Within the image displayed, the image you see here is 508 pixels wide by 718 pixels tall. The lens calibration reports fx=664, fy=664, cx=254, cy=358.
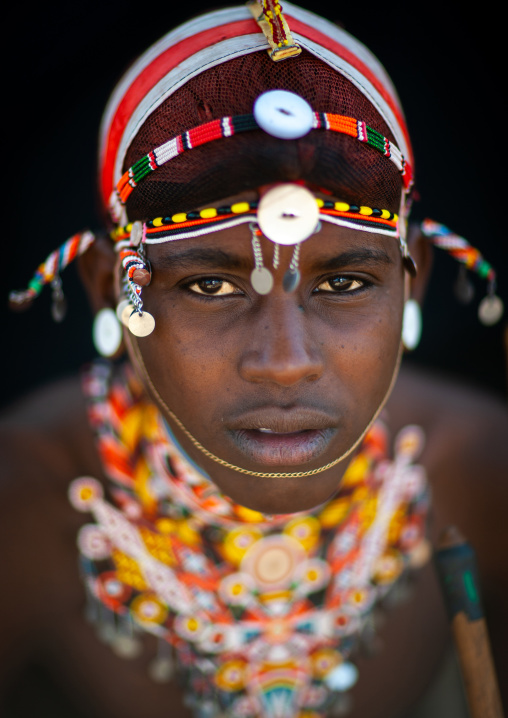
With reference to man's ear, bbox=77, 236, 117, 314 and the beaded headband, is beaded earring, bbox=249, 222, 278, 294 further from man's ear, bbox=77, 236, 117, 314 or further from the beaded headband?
man's ear, bbox=77, 236, 117, 314

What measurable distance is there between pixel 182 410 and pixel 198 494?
54 cm

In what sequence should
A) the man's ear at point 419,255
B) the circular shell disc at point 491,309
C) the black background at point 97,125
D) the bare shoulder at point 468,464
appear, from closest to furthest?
the circular shell disc at point 491,309 → the man's ear at point 419,255 → the bare shoulder at point 468,464 → the black background at point 97,125

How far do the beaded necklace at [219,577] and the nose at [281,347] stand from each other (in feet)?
2.42

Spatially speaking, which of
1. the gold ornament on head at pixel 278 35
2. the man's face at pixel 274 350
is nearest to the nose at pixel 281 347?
the man's face at pixel 274 350

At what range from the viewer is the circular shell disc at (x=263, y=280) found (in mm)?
1682

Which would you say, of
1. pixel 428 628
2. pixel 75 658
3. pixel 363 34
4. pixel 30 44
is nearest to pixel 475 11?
pixel 363 34

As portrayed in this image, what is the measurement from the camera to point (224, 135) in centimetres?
166

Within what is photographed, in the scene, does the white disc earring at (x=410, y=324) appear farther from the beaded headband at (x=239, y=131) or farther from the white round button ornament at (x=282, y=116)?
the white round button ornament at (x=282, y=116)

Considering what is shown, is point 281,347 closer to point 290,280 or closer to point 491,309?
point 290,280

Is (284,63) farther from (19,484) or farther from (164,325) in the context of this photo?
(19,484)

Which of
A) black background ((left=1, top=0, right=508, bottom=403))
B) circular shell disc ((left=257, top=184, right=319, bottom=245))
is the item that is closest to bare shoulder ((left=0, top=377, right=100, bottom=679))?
black background ((left=1, top=0, right=508, bottom=403))

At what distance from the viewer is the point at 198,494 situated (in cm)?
230

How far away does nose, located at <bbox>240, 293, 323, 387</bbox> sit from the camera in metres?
1.65

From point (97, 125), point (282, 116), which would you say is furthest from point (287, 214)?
point (97, 125)
